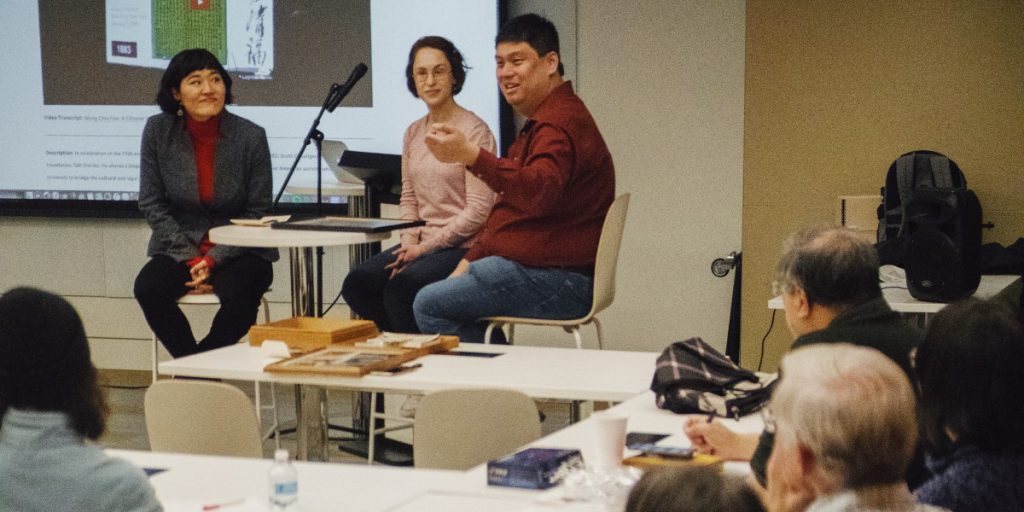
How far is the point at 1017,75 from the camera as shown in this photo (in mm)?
4844

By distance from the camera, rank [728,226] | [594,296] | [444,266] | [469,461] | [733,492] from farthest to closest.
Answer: [728,226]
[444,266]
[594,296]
[469,461]
[733,492]

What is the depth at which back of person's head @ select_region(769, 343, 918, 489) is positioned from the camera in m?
1.49

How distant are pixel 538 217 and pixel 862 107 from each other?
1.66 meters

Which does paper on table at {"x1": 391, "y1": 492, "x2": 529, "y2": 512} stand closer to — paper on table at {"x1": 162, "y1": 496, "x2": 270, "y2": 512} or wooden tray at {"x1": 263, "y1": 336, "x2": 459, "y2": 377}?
paper on table at {"x1": 162, "y1": 496, "x2": 270, "y2": 512}

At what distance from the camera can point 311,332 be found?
3596 mm

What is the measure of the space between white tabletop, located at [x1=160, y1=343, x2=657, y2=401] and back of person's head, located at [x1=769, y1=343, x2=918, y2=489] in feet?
4.64

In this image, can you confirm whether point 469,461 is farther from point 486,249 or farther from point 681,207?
point 681,207

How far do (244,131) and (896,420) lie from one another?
3913 mm

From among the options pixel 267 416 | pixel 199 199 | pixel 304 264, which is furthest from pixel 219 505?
pixel 267 416

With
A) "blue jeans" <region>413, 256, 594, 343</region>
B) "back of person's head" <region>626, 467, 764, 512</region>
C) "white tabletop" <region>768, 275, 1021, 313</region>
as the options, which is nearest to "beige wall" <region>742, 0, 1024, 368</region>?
"white tabletop" <region>768, 275, 1021, 313</region>

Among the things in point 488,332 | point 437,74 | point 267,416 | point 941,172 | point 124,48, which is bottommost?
point 267,416

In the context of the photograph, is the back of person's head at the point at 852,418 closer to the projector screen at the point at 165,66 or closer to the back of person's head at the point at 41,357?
the back of person's head at the point at 41,357

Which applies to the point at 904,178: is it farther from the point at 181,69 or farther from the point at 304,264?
the point at 181,69

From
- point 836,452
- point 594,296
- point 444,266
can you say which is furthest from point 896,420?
point 444,266
